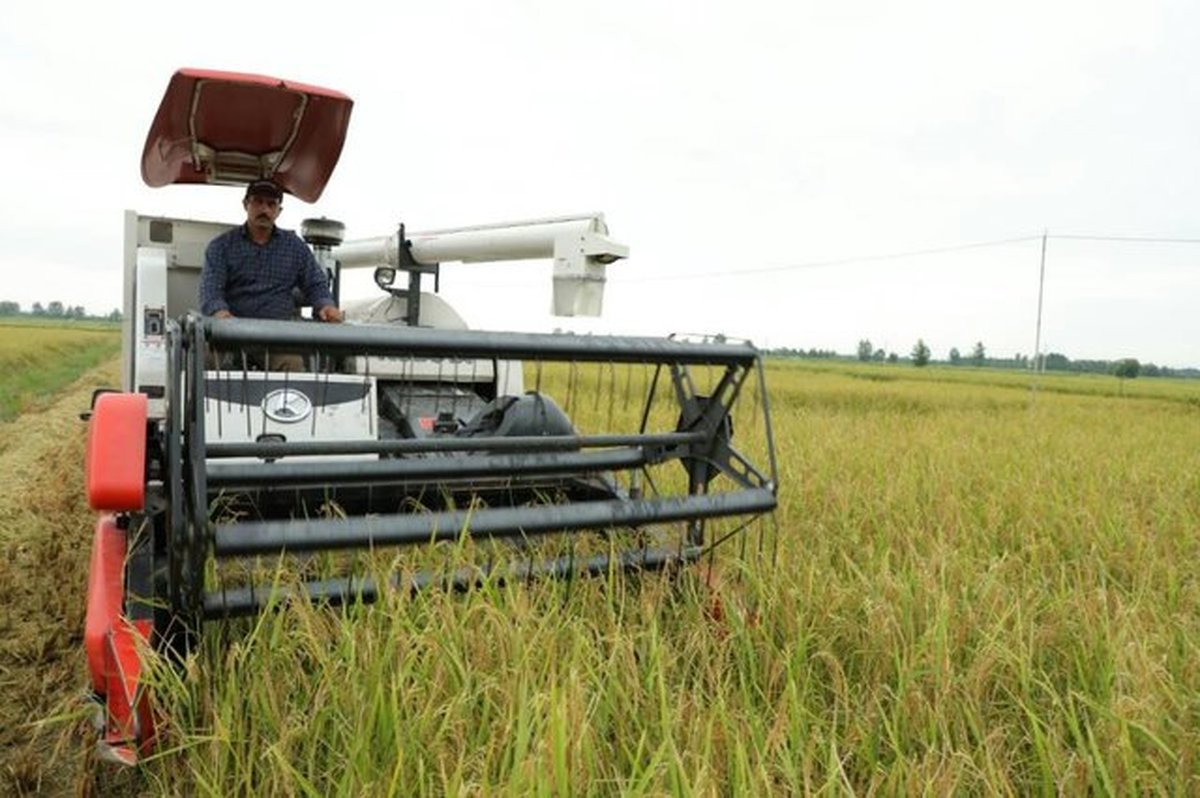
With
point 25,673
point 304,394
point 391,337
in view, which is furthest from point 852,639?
point 25,673

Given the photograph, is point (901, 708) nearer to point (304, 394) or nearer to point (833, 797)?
point (833, 797)

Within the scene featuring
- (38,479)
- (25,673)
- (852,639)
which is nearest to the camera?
(852,639)

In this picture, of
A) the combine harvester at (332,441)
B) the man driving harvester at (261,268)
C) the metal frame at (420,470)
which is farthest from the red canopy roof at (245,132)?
the metal frame at (420,470)

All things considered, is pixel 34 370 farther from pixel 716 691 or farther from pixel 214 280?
pixel 716 691

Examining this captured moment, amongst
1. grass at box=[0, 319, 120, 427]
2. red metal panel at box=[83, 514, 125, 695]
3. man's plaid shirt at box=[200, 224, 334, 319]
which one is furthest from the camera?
grass at box=[0, 319, 120, 427]

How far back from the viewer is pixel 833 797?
1521 millimetres

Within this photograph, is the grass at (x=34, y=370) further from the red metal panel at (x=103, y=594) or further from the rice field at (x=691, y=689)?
the rice field at (x=691, y=689)

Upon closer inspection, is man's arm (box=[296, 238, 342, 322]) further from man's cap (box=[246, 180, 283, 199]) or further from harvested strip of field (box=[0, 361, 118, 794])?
harvested strip of field (box=[0, 361, 118, 794])

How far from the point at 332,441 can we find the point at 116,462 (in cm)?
60

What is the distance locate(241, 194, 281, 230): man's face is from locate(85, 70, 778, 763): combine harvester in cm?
26

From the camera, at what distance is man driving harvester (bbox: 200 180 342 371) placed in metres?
4.00

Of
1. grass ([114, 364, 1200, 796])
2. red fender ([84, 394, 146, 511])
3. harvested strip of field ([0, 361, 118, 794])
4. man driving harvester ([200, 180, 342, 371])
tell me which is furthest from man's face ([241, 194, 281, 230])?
grass ([114, 364, 1200, 796])

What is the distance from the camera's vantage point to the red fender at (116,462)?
1891 mm

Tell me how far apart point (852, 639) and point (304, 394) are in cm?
226
